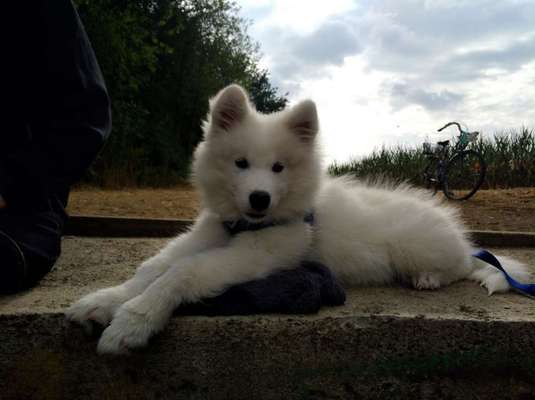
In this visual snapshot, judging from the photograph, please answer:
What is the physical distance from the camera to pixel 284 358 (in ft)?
7.61

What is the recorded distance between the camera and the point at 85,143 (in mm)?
2945

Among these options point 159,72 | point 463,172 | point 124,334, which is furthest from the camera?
point 159,72

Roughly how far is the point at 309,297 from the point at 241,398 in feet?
1.72

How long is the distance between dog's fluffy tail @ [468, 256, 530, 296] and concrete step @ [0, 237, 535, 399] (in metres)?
0.56

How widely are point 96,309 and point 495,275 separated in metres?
2.19

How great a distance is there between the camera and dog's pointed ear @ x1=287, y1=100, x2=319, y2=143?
9.42ft

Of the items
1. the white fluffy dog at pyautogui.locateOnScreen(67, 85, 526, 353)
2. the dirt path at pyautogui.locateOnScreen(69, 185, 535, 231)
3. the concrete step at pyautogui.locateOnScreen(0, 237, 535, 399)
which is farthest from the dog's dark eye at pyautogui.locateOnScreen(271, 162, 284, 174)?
the dirt path at pyautogui.locateOnScreen(69, 185, 535, 231)

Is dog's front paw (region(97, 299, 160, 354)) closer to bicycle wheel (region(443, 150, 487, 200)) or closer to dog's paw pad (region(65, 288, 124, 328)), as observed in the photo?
dog's paw pad (region(65, 288, 124, 328))

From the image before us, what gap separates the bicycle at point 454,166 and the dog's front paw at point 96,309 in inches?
367

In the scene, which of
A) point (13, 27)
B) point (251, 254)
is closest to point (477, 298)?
point (251, 254)

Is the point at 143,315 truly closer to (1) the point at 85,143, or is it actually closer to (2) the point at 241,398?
(2) the point at 241,398

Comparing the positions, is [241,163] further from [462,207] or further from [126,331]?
[462,207]

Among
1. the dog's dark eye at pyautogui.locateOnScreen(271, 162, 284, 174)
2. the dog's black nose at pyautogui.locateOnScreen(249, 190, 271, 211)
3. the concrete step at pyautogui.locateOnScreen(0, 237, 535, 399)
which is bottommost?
the concrete step at pyautogui.locateOnScreen(0, 237, 535, 399)

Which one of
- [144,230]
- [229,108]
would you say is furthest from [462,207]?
[229,108]
